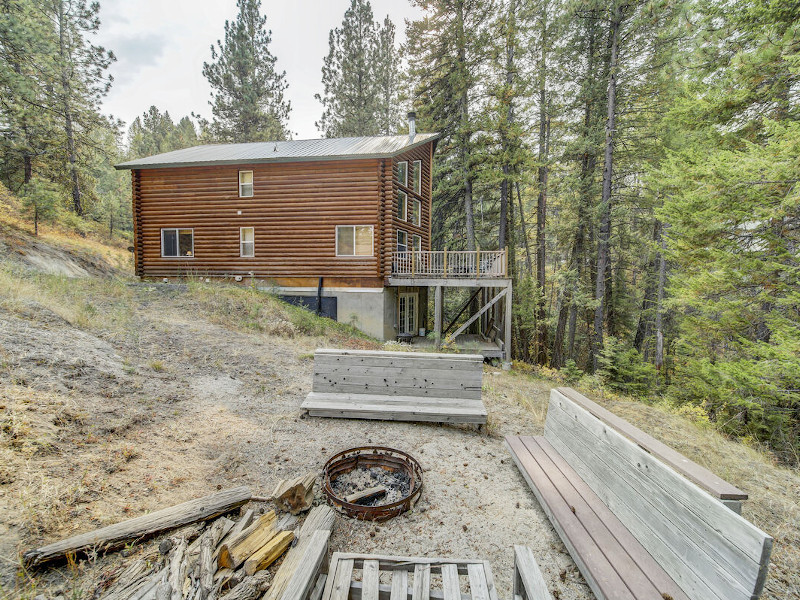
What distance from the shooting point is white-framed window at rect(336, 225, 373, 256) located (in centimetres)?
1415

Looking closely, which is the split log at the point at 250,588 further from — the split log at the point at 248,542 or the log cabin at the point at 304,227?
the log cabin at the point at 304,227

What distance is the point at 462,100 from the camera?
637 inches


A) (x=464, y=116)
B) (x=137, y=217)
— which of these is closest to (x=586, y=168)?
(x=464, y=116)

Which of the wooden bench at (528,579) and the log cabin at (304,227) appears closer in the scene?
the wooden bench at (528,579)

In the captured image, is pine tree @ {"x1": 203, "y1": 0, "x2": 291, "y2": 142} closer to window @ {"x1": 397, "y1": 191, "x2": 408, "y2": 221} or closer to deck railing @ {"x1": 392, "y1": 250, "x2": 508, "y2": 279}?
window @ {"x1": 397, "y1": 191, "x2": 408, "y2": 221}

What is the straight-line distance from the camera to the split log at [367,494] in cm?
341

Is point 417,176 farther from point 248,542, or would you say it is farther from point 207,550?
point 207,550

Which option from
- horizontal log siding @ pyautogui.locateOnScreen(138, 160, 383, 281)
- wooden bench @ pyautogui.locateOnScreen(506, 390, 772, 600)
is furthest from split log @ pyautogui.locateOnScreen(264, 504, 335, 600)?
horizontal log siding @ pyautogui.locateOnScreen(138, 160, 383, 281)

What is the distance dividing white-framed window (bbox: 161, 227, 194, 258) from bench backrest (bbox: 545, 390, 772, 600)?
16.9 metres

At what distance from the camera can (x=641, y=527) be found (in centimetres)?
238

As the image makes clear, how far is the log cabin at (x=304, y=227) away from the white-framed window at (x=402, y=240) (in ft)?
0.18

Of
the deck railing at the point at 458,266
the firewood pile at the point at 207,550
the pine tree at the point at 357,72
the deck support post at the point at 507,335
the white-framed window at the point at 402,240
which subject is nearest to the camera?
the firewood pile at the point at 207,550

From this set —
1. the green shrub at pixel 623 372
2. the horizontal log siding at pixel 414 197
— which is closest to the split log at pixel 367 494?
the horizontal log siding at pixel 414 197

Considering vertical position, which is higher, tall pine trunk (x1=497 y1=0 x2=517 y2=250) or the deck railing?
tall pine trunk (x1=497 y1=0 x2=517 y2=250)
